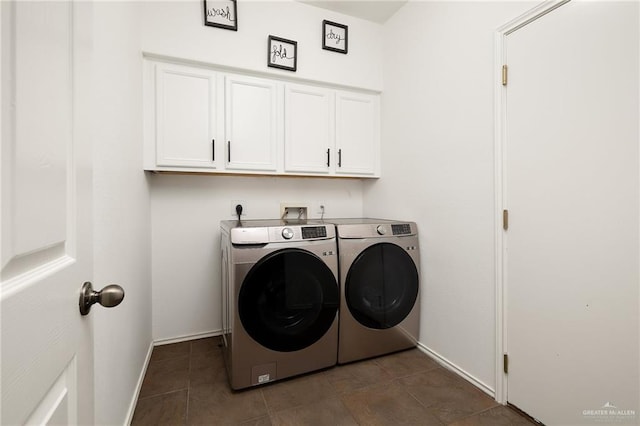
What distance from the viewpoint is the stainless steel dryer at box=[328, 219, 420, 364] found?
1.83m

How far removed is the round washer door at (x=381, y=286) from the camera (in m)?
1.85

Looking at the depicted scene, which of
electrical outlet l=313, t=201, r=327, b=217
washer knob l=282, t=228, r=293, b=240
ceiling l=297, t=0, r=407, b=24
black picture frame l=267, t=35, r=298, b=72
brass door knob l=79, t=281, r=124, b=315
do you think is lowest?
brass door knob l=79, t=281, r=124, b=315

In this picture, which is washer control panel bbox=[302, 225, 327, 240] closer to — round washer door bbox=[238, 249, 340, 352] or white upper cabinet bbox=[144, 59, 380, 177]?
round washer door bbox=[238, 249, 340, 352]

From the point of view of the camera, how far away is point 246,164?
2105 mm

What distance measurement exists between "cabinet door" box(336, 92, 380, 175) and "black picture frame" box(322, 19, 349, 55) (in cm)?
36

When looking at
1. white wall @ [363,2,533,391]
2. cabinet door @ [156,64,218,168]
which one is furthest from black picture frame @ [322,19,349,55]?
cabinet door @ [156,64,218,168]

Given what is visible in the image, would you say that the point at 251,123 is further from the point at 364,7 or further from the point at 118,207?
the point at 364,7

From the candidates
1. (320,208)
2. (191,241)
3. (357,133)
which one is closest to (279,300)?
(191,241)

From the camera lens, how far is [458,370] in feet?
5.78

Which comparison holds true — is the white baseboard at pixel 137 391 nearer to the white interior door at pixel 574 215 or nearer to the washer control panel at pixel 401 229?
the washer control panel at pixel 401 229

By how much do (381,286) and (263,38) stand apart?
2.03 meters

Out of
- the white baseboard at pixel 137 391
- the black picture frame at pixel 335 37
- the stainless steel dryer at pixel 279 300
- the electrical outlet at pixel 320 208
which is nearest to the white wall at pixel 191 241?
the white baseboard at pixel 137 391

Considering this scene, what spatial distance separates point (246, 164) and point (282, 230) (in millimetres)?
728

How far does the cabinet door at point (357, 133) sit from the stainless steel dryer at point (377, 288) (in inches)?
27.4
